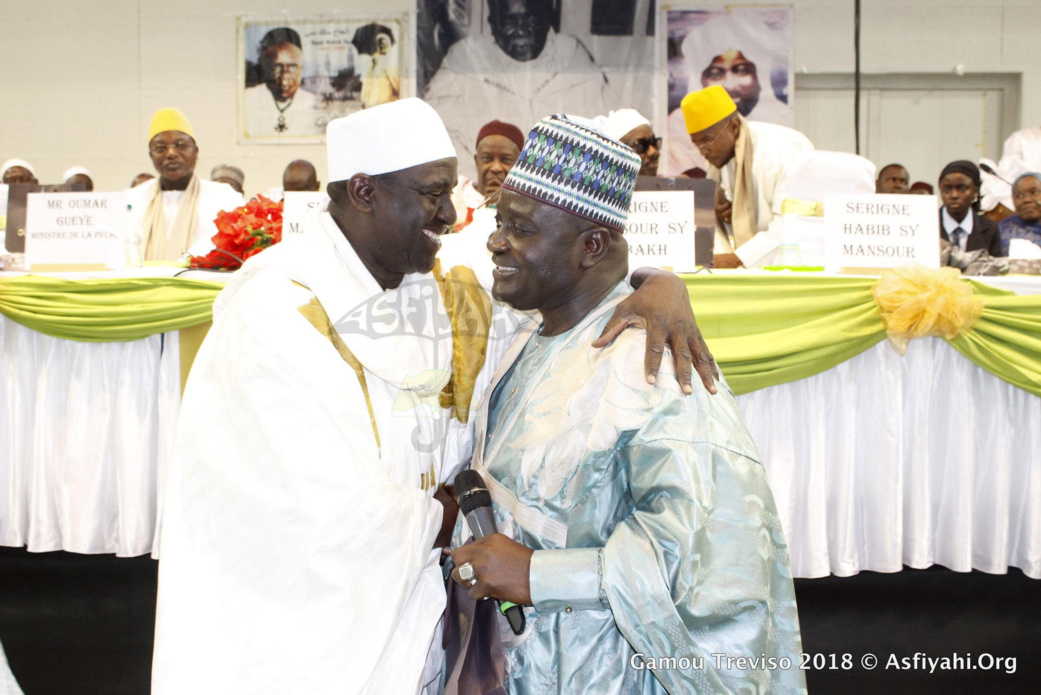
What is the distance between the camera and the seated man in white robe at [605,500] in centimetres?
127

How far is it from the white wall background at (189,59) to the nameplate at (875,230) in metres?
6.01

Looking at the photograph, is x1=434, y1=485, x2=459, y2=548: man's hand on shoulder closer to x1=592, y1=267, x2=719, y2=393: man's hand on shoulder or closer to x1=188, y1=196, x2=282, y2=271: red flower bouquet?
x1=592, y1=267, x2=719, y2=393: man's hand on shoulder

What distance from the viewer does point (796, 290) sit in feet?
10.1

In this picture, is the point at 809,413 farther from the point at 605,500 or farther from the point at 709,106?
the point at 709,106

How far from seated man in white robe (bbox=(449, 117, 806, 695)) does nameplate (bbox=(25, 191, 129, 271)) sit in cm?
257

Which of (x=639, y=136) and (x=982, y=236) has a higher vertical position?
(x=639, y=136)

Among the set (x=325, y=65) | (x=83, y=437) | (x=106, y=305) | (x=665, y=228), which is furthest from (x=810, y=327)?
(x=325, y=65)

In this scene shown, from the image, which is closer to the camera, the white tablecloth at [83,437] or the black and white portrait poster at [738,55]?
the white tablecloth at [83,437]

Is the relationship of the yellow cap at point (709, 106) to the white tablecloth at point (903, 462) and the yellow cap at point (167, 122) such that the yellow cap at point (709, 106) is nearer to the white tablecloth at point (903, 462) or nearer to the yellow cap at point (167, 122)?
the white tablecloth at point (903, 462)

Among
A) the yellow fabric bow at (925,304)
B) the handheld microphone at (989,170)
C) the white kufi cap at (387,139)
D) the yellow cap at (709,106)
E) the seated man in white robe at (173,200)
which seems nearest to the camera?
the white kufi cap at (387,139)

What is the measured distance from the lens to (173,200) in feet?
18.3

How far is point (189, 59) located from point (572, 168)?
345 inches

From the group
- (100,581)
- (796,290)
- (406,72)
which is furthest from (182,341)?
(406,72)

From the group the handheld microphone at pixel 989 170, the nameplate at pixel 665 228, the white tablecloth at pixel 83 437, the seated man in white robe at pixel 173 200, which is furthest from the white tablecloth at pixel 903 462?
the handheld microphone at pixel 989 170
